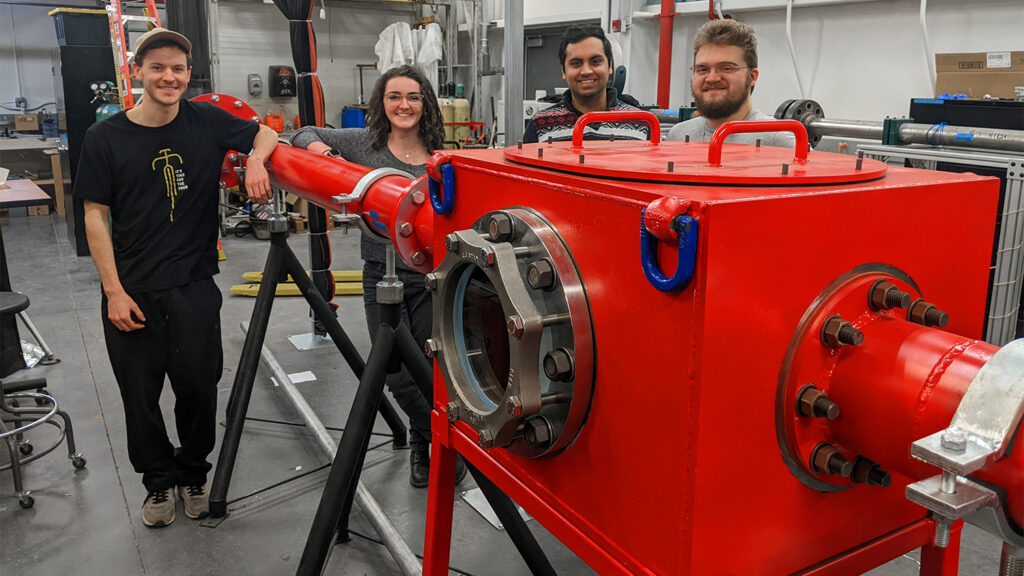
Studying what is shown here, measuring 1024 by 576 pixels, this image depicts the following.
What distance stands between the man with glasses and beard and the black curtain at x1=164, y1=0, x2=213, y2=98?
5.18 m

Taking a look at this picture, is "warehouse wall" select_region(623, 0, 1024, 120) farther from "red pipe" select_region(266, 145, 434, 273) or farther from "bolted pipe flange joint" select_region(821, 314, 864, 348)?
"bolted pipe flange joint" select_region(821, 314, 864, 348)

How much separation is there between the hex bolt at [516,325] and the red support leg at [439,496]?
42 centimetres

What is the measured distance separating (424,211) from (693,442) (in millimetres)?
801

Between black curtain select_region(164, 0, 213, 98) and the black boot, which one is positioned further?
black curtain select_region(164, 0, 213, 98)

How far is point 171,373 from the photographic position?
2314 millimetres

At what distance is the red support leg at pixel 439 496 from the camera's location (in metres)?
1.28

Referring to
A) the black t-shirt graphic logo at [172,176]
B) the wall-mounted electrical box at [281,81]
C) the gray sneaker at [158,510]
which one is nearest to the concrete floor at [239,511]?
the gray sneaker at [158,510]

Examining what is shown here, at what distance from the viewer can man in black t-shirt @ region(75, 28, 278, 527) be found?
211cm

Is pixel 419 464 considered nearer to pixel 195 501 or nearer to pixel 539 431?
pixel 195 501

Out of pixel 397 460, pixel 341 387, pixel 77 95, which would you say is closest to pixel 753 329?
pixel 397 460

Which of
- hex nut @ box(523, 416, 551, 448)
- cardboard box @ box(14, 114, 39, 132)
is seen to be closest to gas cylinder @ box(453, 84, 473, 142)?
cardboard box @ box(14, 114, 39, 132)

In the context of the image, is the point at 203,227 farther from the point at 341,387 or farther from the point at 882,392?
the point at 882,392

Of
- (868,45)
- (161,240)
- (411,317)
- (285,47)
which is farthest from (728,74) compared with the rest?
(285,47)

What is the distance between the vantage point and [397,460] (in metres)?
2.77
